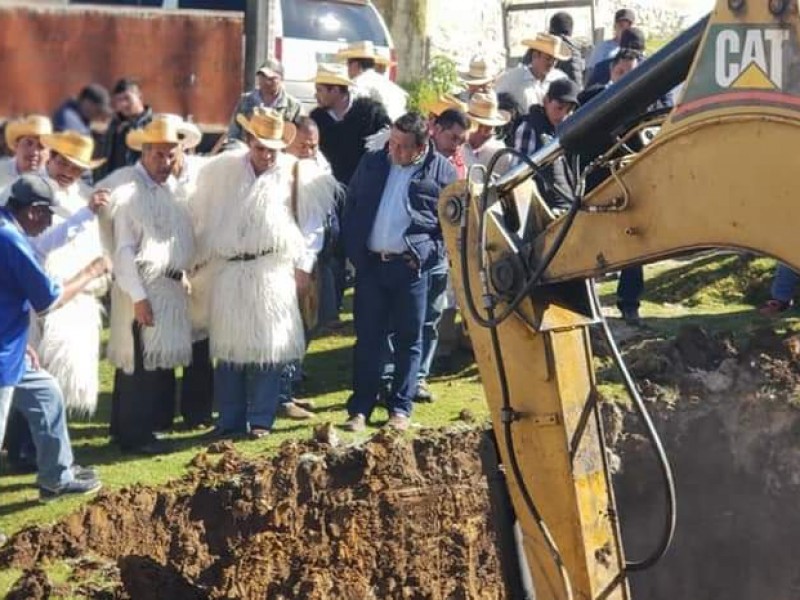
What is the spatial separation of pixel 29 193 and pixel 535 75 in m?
5.87

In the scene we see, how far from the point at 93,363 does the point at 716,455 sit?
13.5ft

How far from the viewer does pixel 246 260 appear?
9992 mm

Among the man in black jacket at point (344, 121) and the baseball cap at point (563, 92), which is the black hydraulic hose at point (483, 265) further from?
the man in black jacket at point (344, 121)

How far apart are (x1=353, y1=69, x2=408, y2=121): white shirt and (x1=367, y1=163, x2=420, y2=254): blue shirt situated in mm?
2460

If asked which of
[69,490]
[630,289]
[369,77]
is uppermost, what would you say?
[369,77]

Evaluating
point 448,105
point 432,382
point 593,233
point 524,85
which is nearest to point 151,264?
point 432,382

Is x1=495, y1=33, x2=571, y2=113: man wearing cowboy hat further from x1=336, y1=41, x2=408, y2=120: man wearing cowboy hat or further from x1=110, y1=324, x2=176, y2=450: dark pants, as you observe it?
x1=110, y1=324, x2=176, y2=450: dark pants

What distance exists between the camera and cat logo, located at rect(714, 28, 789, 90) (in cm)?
456

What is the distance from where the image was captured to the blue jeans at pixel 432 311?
10.8 m

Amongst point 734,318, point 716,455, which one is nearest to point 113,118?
point 716,455

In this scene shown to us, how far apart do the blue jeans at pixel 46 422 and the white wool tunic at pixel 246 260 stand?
1.38 m

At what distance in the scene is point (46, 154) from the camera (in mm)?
7961

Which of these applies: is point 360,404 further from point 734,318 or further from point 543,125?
point 734,318

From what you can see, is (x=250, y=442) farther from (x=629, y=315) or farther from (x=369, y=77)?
(x=369, y=77)
